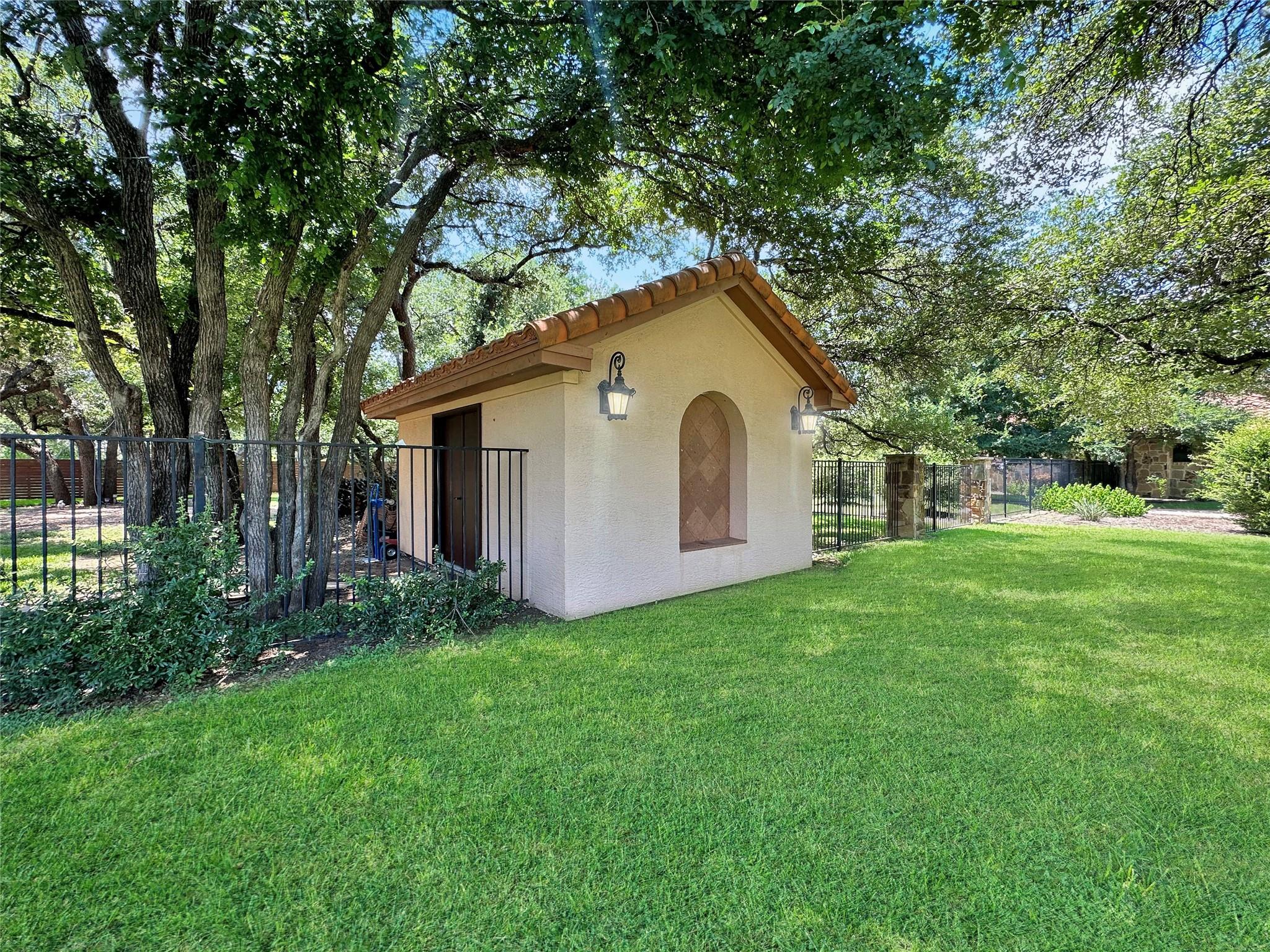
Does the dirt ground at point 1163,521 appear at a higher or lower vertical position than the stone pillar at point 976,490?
lower

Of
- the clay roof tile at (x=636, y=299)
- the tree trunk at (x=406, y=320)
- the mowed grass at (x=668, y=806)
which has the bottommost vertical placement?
the mowed grass at (x=668, y=806)

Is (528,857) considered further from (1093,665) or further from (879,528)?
(879,528)

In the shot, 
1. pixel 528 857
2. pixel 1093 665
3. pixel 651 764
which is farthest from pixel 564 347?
Result: pixel 1093 665

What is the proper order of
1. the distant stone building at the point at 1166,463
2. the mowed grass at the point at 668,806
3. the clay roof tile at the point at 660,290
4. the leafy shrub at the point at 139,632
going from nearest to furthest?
the mowed grass at the point at 668,806
the leafy shrub at the point at 139,632
the clay roof tile at the point at 660,290
the distant stone building at the point at 1166,463

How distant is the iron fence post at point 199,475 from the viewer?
4.23 metres

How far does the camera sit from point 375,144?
4859mm

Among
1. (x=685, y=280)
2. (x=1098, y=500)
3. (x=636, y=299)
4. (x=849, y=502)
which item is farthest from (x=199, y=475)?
(x=1098, y=500)

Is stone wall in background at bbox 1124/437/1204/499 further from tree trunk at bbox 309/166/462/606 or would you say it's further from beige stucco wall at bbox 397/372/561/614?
tree trunk at bbox 309/166/462/606

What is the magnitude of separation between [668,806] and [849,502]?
9.84 m

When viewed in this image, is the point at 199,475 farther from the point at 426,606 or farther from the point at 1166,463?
the point at 1166,463

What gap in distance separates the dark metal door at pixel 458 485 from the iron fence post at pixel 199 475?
2.45m

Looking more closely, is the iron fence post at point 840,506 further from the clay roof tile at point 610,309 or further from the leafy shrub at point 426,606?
the leafy shrub at point 426,606

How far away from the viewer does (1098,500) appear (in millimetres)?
15555

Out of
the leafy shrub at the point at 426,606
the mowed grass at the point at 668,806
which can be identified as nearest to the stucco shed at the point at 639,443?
the leafy shrub at the point at 426,606
